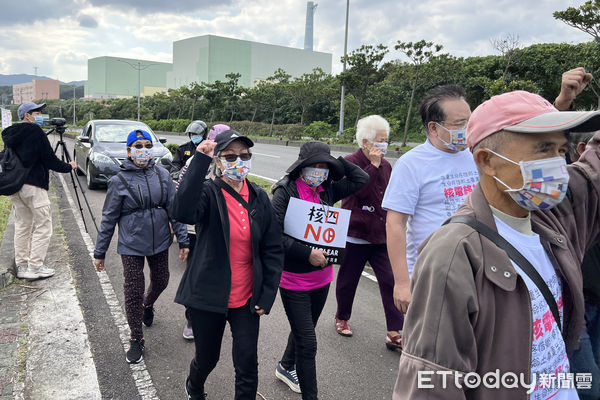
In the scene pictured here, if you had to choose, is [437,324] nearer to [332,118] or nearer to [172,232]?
[172,232]

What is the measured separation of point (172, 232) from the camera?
13.4 feet

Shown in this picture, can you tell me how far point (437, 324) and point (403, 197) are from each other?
1.52 m

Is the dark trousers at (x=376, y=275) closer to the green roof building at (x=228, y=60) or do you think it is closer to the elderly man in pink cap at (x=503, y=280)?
the elderly man in pink cap at (x=503, y=280)

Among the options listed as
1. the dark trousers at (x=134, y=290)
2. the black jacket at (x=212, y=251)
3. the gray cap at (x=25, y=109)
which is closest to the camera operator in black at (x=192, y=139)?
the gray cap at (x=25, y=109)

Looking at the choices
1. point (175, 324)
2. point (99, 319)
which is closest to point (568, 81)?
point (175, 324)

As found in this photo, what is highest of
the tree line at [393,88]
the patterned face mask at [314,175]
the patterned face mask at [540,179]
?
the tree line at [393,88]

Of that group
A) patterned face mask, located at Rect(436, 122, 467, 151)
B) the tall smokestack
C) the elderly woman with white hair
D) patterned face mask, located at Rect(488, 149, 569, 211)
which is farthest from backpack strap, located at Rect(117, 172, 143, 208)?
the tall smokestack

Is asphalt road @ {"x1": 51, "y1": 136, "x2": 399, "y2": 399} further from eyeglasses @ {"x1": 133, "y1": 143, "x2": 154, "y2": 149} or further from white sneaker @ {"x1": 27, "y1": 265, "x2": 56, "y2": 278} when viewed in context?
eyeglasses @ {"x1": 133, "y1": 143, "x2": 154, "y2": 149}

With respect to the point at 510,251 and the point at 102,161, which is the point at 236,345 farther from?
the point at 102,161

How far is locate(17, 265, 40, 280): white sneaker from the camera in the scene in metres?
5.10

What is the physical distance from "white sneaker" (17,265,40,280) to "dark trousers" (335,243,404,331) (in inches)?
141

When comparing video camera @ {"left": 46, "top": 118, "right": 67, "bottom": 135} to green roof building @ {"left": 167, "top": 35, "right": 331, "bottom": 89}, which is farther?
green roof building @ {"left": 167, "top": 35, "right": 331, "bottom": 89}

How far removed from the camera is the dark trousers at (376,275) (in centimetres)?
386

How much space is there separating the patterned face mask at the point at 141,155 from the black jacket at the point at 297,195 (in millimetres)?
1292
